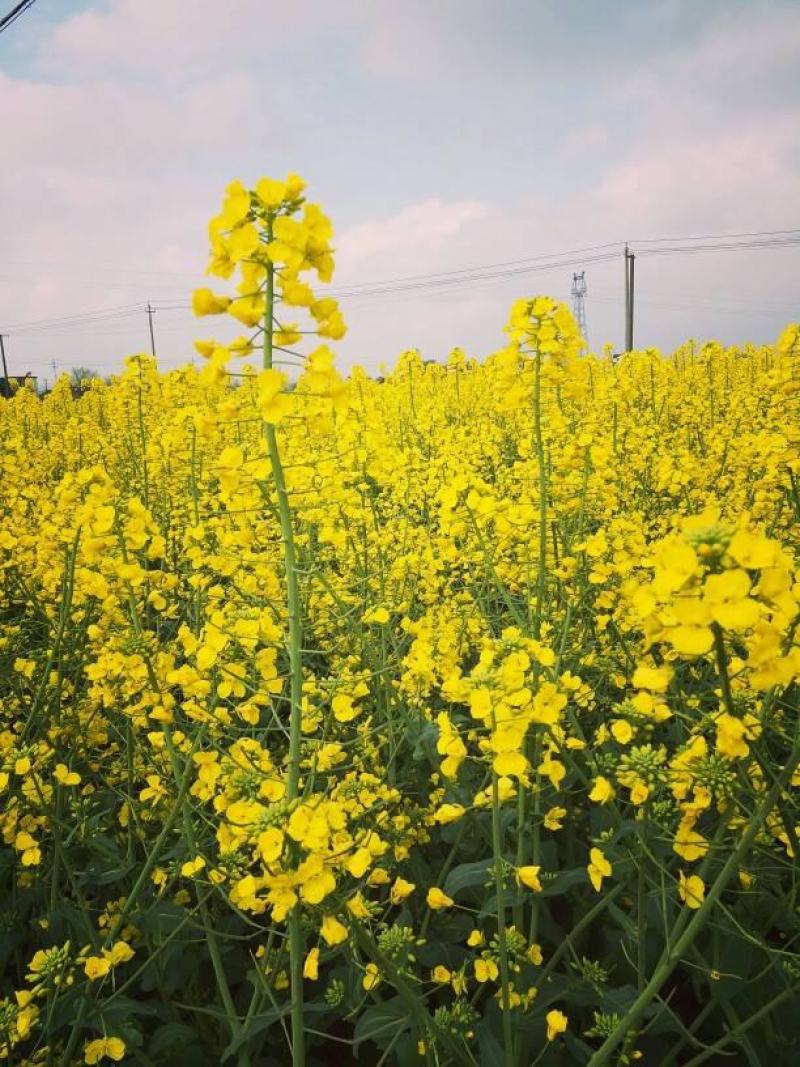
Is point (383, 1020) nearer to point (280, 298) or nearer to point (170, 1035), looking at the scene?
point (170, 1035)

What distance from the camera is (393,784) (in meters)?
2.53

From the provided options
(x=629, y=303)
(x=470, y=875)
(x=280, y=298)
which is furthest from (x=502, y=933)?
(x=629, y=303)

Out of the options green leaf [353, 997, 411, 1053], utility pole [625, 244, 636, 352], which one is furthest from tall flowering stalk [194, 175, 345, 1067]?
Result: utility pole [625, 244, 636, 352]

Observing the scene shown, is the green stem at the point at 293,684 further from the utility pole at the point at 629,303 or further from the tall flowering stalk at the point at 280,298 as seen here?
the utility pole at the point at 629,303

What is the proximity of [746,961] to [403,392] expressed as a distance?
35.6 feet

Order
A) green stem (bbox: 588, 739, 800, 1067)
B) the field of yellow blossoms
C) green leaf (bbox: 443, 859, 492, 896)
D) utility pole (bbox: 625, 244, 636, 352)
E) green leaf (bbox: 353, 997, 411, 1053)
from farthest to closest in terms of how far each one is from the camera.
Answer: utility pole (bbox: 625, 244, 636, 352)
green leaf (bbox: 443, 859, 492, 896)
green leaf (bbox: 353, 997, 411, 1053)
the field of yellow blossoms
green stem (bbox: 588, 739, 800, 1067)

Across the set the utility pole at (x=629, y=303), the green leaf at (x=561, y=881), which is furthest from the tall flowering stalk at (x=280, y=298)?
the utility pole at (x=629, y=303)

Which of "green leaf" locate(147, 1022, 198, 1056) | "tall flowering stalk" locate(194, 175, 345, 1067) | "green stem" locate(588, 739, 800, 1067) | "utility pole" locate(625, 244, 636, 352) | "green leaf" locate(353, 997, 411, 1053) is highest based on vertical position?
"utility pole" locate(625, 244, 636, 352)

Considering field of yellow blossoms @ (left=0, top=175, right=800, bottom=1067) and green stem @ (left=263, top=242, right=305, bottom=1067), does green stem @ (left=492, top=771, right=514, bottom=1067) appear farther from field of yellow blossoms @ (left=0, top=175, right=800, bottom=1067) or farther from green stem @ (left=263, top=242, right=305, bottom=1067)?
green stem @ (left=263, top=242, right=305, bottom=1067)

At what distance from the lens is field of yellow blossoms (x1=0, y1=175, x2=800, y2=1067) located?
1341 mm

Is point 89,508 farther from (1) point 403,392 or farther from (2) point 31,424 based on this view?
(2) point 31,424

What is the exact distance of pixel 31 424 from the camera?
39.0 feet

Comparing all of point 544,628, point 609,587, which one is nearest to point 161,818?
point 544,628

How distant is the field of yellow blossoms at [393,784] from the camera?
134 centimetres
